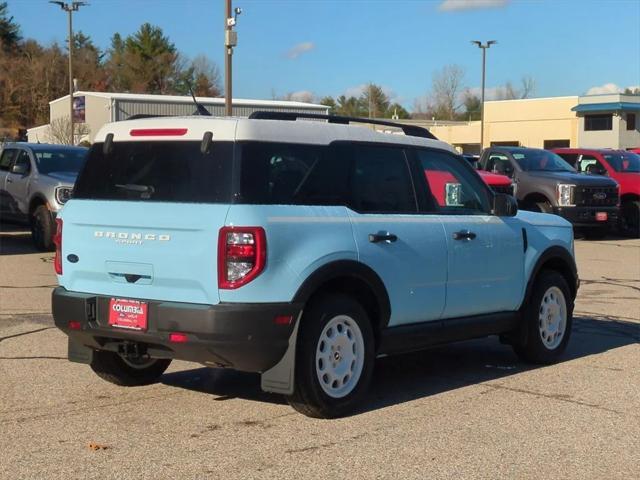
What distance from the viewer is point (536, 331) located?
25.8ft

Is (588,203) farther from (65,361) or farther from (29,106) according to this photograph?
(29,106)

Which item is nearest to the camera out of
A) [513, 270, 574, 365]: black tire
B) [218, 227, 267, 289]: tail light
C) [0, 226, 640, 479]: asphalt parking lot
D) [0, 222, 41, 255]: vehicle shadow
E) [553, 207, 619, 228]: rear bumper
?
[0, 226, 640, 479]: asphalt parking lot

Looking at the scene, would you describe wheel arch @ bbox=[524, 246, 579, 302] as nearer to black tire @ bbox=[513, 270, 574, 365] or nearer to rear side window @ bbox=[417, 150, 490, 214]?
black tire @ bbox=[513, 270, 574, 365]

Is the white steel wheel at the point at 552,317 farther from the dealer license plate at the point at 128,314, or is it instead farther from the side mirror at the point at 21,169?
the side mirror at the point at 21,169

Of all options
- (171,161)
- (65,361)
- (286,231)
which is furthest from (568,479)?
(65,361)

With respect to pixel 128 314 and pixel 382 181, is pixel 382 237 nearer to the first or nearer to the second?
pixel 382 181

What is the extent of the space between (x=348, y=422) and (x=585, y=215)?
1493cm

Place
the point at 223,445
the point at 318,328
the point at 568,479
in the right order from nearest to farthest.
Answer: the point at 568,479, the point at 223,445, the point at 318,328

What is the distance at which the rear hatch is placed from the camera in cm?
563

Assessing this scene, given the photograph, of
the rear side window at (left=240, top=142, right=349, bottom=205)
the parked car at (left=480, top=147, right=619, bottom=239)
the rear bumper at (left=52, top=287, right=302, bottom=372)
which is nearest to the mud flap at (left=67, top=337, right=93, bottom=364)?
the rear bumper at (left=52, top=287, right=302, bottom=372)

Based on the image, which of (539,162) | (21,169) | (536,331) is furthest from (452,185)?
(539,162)

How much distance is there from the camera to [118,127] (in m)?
6.39

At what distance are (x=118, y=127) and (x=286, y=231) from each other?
156cm

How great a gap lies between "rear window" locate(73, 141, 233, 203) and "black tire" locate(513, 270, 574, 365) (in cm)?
336
